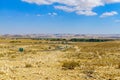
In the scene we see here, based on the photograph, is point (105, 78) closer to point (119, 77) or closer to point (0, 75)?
point (119, 77)

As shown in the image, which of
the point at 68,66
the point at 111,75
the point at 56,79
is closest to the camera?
the point at 56,79

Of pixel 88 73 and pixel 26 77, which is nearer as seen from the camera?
pixel 26 77

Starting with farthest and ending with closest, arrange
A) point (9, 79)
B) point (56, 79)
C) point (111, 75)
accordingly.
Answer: point (111, 75)
point (56, 79)
point (9, 79)

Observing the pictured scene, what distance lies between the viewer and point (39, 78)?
56.5 ft

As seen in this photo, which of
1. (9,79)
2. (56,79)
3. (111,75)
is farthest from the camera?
(111,75)

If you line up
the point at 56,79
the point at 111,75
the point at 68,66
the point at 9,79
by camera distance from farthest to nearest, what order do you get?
the point at 68,66 → the point at 111,75 → the point at 56,79 → the point at 9,79

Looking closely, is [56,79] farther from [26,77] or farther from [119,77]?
[119,77]

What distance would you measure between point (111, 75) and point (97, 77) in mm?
1476

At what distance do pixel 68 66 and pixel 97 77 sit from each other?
6.17 meters

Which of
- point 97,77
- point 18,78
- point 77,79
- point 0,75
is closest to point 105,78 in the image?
point 97,77

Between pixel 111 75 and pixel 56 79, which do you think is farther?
pixel 111 75

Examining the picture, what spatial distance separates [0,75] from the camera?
16.9m

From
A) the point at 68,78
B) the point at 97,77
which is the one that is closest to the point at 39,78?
the point at 68,78

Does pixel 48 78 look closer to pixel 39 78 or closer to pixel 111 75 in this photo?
pixel 39 78
